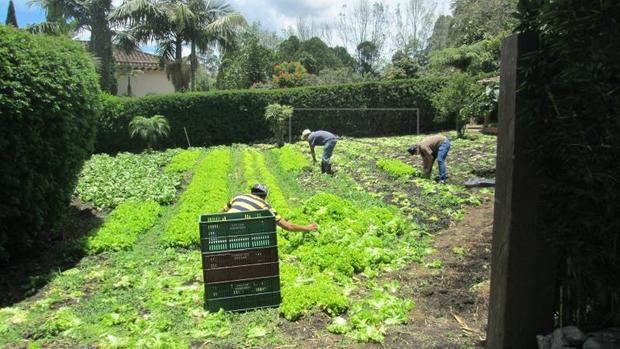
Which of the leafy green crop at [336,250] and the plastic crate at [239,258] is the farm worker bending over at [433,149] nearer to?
the leafy green crop at [336,250]

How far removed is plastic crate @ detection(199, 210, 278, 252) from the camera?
559cm

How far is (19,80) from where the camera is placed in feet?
22.1

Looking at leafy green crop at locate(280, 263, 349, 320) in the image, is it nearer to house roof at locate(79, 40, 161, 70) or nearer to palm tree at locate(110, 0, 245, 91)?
palm tree at locate(110, 0, 245, 91)

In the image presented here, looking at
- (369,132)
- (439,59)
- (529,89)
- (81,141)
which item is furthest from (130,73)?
(529,89)

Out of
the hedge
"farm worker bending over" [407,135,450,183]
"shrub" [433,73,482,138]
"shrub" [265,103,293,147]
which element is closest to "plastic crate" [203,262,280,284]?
"farm worker bending over" [407,135,450,183]

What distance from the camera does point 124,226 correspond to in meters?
9.47

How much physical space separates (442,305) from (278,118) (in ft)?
62.6

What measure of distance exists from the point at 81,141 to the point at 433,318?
757 centimetres

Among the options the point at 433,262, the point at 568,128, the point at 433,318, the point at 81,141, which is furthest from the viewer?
the point at 81,141

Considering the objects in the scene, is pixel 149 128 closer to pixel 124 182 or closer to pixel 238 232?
pixel 124 182

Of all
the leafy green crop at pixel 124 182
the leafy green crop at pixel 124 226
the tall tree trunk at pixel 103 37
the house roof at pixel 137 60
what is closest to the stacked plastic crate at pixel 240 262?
the leafy green crop at pixel 124 226

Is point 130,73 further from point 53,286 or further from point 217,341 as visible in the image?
point 217,341

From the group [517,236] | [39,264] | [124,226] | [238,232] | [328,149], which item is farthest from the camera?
[328,149]

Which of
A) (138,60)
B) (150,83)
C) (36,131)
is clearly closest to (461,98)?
(36,131)
